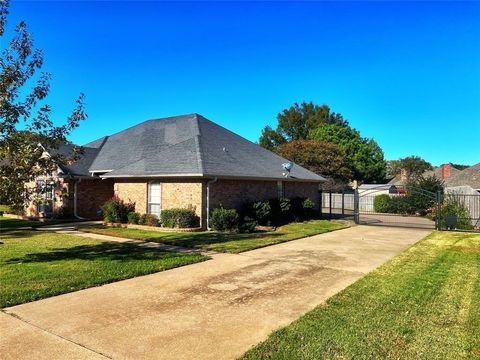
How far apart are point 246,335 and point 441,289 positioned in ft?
15.5

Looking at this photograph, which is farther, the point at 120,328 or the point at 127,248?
the point at 127,248

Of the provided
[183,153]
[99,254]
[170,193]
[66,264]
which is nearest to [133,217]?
[170,193]

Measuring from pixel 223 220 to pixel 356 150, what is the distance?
164 ft

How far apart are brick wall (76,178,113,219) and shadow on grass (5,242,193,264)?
1045cm

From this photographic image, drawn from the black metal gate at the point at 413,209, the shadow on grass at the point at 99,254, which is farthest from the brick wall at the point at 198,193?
the black metal gate at the point at 413,209

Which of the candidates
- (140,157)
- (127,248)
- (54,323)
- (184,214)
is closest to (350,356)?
(54,323)

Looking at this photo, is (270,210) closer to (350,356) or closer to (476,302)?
(476,302)

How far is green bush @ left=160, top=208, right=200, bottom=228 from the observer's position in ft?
55.0

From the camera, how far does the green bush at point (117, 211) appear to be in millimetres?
18906

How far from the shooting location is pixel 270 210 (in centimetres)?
1956

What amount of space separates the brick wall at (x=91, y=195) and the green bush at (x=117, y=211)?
12.1ft

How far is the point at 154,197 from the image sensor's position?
18781mm

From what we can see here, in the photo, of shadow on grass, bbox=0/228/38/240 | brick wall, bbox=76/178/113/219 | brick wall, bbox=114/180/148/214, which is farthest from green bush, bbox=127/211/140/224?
brick wall, bbox=76/178/113/219

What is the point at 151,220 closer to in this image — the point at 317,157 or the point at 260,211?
the point at 260,211
